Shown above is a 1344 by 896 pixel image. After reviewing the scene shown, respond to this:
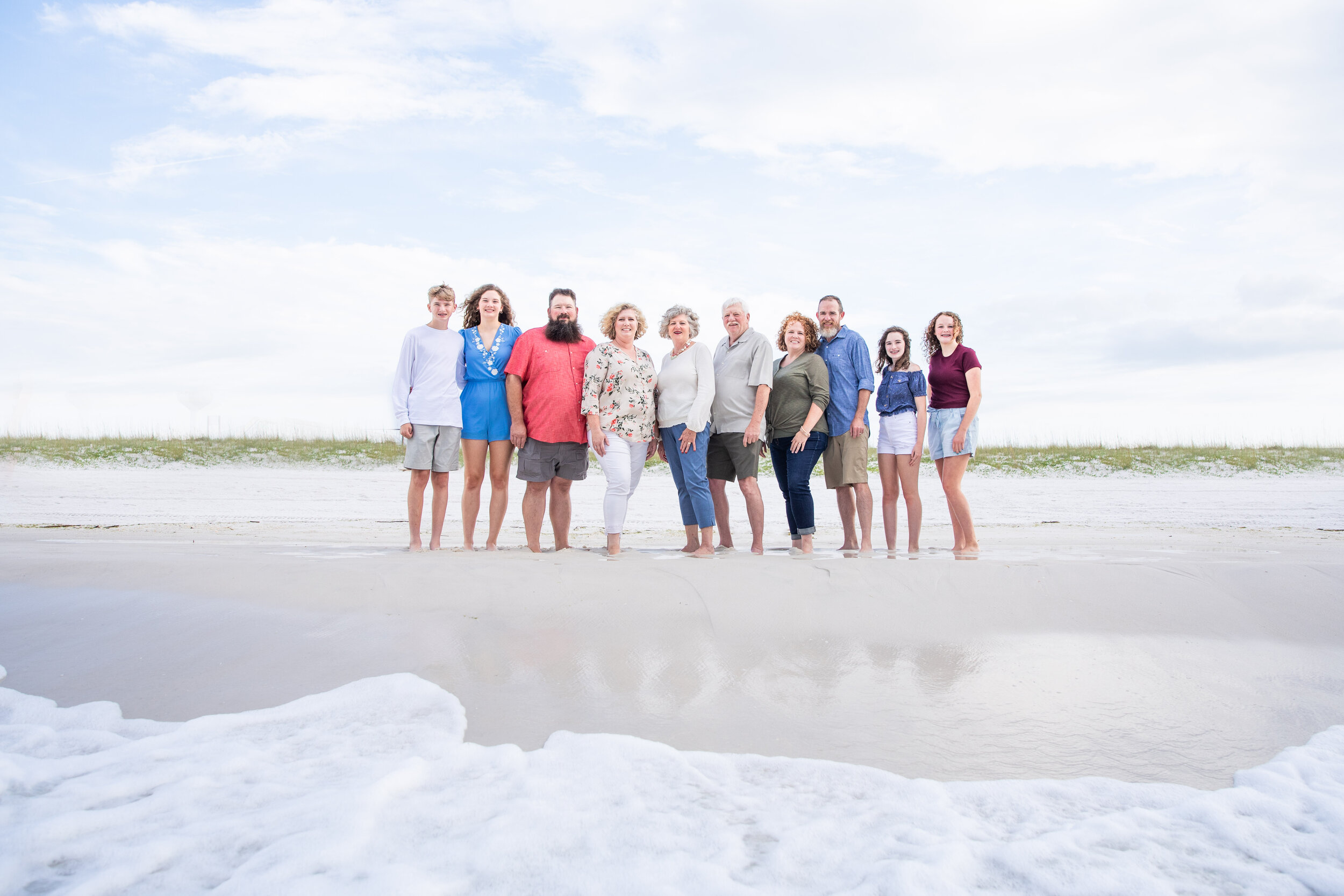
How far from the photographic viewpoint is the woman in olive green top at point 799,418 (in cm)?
527

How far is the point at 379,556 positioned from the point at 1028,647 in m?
3.38

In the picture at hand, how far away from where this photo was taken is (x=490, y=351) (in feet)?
17.1

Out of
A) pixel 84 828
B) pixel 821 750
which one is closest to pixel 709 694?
pixel 821 750

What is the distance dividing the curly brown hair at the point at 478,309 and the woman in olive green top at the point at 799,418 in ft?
6.51

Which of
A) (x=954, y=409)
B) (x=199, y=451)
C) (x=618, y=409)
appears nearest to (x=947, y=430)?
(x=954, y=409)

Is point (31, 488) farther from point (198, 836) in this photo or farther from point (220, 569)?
point (198, 836)

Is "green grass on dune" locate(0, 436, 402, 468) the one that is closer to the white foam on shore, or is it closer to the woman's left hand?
the woman's left hand

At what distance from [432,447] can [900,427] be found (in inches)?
132

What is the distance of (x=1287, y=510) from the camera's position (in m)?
9.91

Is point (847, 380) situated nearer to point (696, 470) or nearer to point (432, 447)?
point (696, 470)

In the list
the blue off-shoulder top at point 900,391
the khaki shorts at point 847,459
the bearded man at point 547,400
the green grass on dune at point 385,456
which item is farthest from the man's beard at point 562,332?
the green grass on dune at point 385,456

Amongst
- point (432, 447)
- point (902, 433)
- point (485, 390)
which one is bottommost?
point (432, 447)

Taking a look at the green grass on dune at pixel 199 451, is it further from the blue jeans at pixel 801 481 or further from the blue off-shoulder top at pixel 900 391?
the blue off-shoulder top at pixel 900 391

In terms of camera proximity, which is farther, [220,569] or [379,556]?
[379,556]
